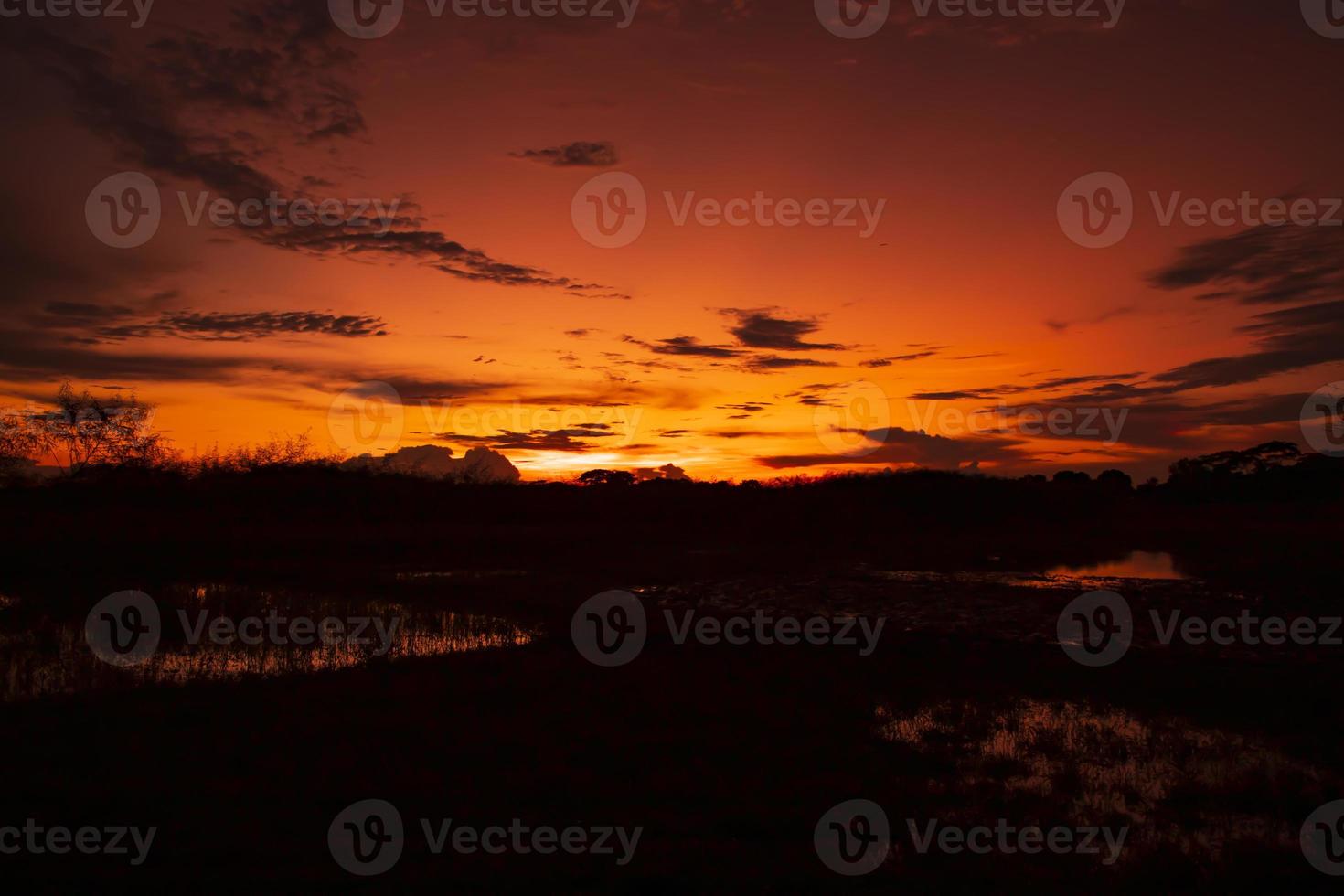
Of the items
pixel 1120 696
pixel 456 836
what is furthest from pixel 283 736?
pixel 1120 696

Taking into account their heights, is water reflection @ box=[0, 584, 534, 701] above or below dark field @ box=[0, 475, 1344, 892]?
above

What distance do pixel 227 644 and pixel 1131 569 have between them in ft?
104

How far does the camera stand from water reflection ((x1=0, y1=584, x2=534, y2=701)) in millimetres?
13234

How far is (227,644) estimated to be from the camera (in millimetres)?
16125

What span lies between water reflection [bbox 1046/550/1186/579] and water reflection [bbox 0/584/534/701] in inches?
855

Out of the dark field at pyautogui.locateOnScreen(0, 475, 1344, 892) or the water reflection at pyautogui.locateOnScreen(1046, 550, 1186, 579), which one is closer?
the dark field at pyautogui.locateOnScreen(0, 475, 1344, 892)

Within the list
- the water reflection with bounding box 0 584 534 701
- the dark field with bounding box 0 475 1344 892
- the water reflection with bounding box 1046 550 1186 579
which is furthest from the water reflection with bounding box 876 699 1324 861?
the water reflection with bounding box 1046 550 1186 579

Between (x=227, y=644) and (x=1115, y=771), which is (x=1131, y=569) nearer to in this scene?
(x=1115, y=771)

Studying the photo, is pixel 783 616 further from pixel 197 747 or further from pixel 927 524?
pixel 927 524

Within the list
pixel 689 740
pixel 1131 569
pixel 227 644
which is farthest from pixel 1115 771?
pixel 1131 569

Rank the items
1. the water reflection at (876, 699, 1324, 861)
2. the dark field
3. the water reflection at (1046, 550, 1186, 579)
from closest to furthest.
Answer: the dark field < the water reflection at (876, 699, 1324, 861) < the water reflection at (1046, 550, 1186, 579)

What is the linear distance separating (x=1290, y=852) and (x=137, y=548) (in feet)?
121

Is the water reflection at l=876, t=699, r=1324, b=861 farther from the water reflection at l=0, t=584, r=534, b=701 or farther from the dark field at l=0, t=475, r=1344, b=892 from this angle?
the water reflection at l=0, t=584, r=534, b=701

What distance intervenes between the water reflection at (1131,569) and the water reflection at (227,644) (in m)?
21.7
